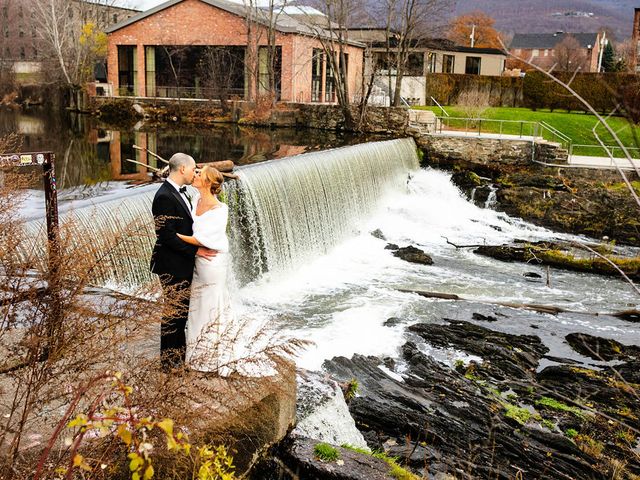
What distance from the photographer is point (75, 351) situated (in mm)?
3275

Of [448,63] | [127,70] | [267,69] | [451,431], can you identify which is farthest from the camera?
[448,63]

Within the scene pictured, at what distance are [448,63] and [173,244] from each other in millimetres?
40635

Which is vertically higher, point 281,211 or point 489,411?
point 281,211

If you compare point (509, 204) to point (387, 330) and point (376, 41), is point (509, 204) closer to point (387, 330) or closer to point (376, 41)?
point (387, 330)

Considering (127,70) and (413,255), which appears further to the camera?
(127,70)

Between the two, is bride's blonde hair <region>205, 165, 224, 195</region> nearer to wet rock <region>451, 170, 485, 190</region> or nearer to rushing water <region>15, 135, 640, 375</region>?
rushing water <region>15, 135, 640, 375</region>

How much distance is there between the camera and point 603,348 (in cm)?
1032

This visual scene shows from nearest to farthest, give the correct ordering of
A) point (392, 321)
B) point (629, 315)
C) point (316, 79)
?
point (392, 321), point (629, 315), point (316, 79)

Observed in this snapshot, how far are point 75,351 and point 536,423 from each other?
19.5 ft

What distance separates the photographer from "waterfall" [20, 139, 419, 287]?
977 centimetres

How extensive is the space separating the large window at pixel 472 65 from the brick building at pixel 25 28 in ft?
88.1

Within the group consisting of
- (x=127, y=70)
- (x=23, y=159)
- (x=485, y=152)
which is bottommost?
(x=485, y=152)

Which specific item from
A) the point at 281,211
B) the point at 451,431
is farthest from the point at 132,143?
the point at 451,431

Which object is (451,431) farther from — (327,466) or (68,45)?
(68,45)
